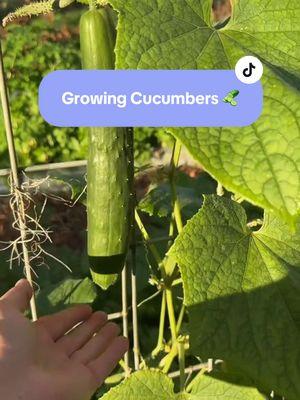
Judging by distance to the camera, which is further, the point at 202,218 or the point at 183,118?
the point at 202,218

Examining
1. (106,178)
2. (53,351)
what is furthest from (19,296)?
(106,178)

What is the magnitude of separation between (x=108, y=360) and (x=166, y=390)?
15 centimetres

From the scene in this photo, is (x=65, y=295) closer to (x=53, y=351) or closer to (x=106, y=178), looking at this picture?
(x=53, y=351)

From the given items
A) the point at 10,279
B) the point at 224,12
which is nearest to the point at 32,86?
the point at 10,279

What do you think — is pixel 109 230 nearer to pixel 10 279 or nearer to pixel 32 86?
pixel 10 279

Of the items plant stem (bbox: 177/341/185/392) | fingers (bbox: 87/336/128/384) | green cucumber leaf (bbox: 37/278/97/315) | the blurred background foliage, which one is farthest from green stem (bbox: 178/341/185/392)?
the blurred background foliage

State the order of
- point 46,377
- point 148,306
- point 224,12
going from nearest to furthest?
point 46,377, point 148,306, point 224,12

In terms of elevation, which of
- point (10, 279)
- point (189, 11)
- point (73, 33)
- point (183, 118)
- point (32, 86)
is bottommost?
point (10, 279)

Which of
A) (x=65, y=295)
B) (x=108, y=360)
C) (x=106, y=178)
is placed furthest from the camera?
(x=65, y=295)

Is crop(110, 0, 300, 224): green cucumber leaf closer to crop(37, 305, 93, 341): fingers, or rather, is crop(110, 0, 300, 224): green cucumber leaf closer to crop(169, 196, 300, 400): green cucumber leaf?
crop(169, 196, 300, 400): green cucumber leaf

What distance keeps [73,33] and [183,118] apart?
13.2 feet

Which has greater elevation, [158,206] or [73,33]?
[73,33]

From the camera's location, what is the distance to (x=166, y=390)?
1.26 meters

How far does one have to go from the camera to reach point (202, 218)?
1.11 meters
